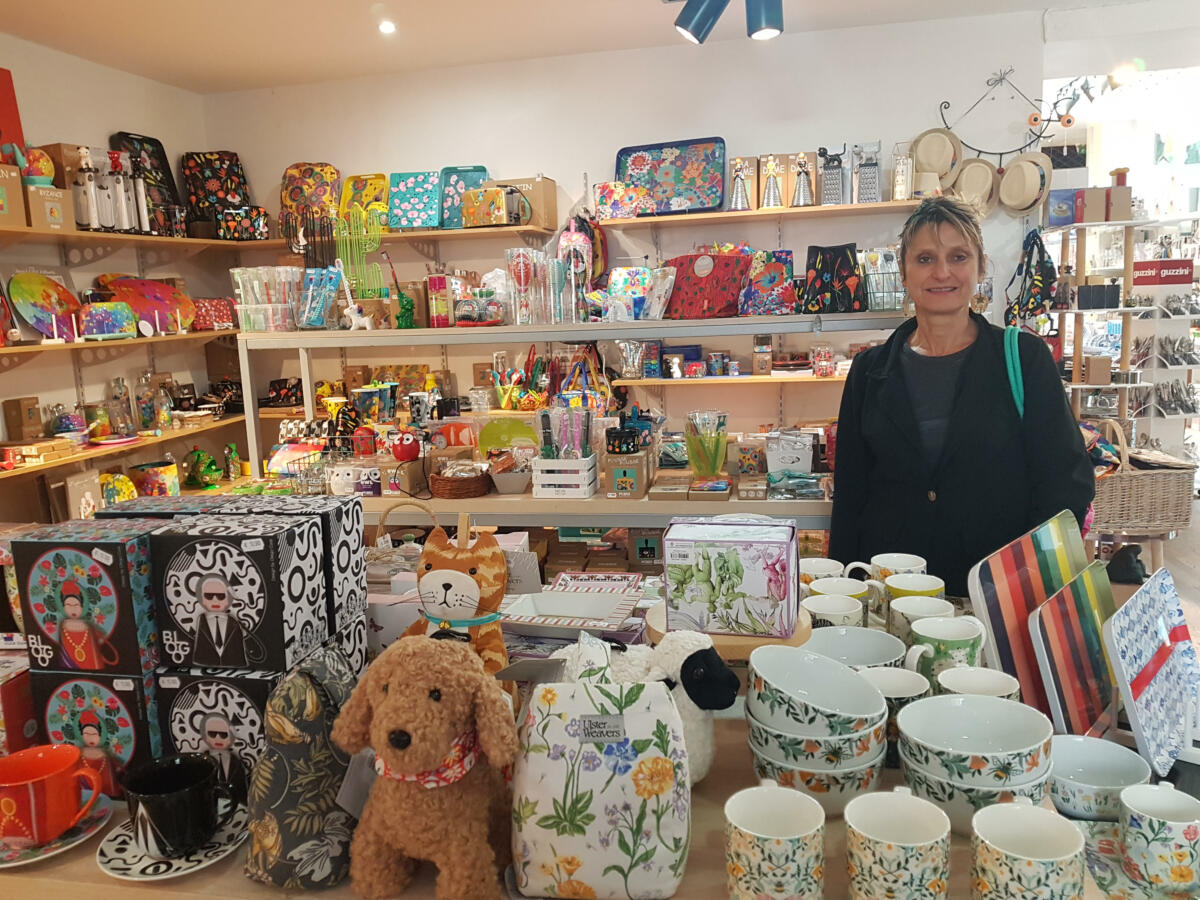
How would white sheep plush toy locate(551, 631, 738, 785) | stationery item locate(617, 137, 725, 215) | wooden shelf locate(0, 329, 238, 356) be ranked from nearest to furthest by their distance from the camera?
white sheep plush toy locate(551, 631, 738, 785)
wooden shelf locate(0, 329, 238, 356)
stationery item locate(617, 137, 725, 215)

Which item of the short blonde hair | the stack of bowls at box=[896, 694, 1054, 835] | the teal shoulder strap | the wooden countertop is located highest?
the short blonde hair

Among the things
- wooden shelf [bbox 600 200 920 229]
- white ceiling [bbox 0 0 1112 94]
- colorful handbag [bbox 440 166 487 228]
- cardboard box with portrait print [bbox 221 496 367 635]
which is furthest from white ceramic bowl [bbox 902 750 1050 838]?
colorful handbag [bbox 440 166 487 228]

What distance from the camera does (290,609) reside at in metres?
1.10

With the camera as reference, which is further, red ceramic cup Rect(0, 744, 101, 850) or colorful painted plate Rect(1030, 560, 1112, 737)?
colorful painted plate Rect(1030, 560, 1112, 737)

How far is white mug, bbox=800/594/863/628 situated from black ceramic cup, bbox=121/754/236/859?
840 millimetres

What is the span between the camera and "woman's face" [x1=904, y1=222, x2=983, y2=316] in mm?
1953

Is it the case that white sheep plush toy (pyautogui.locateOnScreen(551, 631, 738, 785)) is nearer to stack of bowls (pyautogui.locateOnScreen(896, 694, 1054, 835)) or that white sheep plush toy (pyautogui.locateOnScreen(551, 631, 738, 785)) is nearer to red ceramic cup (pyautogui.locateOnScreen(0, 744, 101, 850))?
stack of bowls (pyautogui.locateOnScreen(896, 694, 1054, 835))

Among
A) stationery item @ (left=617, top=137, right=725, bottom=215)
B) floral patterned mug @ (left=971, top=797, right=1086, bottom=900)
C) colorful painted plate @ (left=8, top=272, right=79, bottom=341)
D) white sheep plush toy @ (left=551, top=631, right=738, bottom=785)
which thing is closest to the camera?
floral patterned mug @ (left=971, top=797, right=1086, bottom=900)

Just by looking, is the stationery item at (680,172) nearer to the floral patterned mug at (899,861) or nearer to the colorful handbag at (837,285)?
the colorful handbag at (837,285)

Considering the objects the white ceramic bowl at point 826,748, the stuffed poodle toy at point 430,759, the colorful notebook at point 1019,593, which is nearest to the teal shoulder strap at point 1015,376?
the colorful notebook at point 1019,593

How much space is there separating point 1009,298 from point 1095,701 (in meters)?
4.33

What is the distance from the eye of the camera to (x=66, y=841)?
3.45ft

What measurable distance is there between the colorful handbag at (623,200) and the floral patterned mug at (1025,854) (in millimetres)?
4472

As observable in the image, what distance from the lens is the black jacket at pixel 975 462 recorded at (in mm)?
1934
